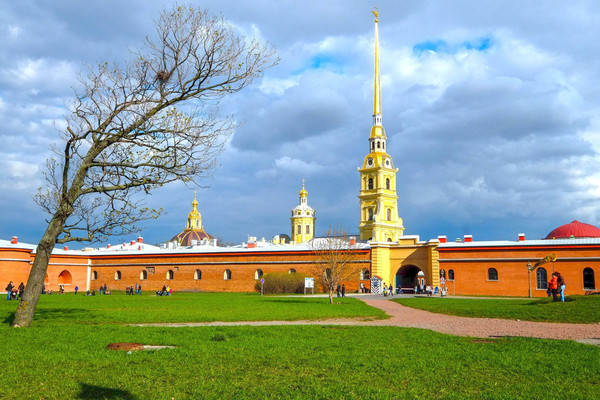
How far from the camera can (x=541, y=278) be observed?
1652 inches

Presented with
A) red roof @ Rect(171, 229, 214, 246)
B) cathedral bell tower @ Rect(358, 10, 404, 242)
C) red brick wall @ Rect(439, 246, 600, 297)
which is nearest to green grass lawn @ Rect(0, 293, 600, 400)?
red brick wall @ Rect(439, 246, 600, 297)

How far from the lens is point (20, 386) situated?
23.7 feet

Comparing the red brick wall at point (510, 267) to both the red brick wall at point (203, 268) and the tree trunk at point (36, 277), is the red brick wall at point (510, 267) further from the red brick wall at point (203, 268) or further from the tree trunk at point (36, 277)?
the tree trunk at point (36, 277)

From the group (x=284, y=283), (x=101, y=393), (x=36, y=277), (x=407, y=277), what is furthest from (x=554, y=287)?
(x=407, y=277)

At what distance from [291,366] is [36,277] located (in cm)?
954

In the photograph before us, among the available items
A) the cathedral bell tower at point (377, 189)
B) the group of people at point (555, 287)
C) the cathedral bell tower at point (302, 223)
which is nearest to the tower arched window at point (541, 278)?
the group of people at point (555, 287)

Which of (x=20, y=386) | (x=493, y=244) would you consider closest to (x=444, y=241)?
(x=493, y=244)

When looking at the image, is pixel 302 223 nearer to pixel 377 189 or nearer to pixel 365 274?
pixel 377 189

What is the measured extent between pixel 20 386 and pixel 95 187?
9270 mm

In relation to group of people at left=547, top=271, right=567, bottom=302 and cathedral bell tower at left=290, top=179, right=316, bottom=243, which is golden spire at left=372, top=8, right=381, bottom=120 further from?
group of people at left=547, top=271, right=567, bottom=302

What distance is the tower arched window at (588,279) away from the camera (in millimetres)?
40312

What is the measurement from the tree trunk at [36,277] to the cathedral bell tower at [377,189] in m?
63.1

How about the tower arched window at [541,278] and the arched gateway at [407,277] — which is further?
the arched gateway at [407,277]

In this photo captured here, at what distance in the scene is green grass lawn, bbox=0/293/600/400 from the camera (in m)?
7.00
